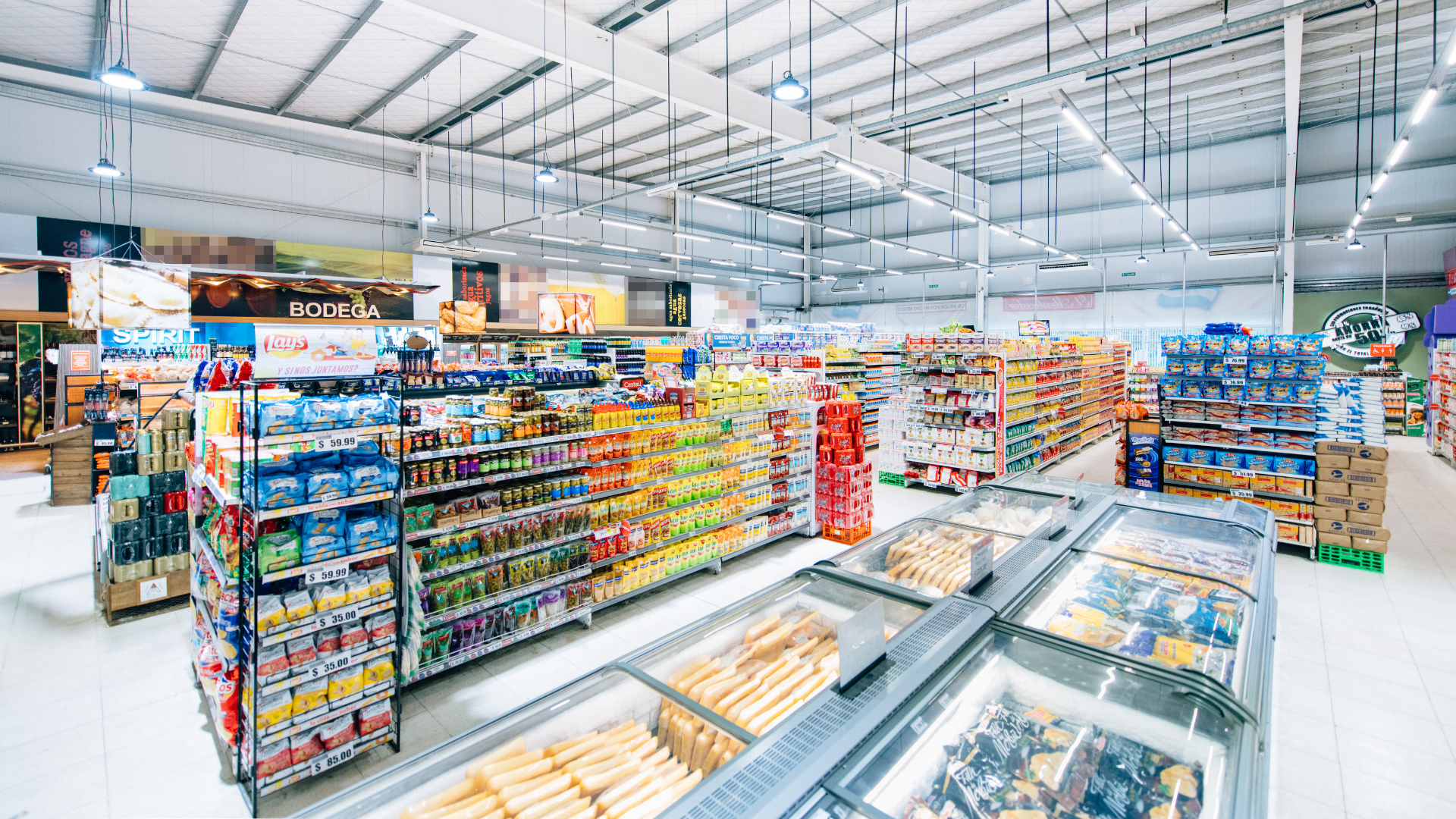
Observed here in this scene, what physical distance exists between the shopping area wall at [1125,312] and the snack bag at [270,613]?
16.7 m

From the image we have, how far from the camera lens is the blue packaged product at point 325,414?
2.85 m

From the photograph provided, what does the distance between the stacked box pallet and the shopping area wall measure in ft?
31.5

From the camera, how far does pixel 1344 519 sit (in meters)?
5.79

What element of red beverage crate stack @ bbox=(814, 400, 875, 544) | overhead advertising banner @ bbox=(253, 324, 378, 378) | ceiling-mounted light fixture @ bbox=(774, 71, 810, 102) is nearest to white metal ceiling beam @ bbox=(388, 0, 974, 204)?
ceiling-mounted light fixture @ bbox=(774, 71, 810, 102)

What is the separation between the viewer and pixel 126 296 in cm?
555

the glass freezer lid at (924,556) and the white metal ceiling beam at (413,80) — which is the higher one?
the white metal ceiling beam at (413,80)

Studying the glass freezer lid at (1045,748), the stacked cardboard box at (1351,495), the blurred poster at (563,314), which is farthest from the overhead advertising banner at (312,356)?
the blurred poster at (563,314)

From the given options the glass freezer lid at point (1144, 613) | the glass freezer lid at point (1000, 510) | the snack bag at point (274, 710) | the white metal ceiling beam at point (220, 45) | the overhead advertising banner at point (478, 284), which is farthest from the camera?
the overhead advertising banner at point (478, 284)

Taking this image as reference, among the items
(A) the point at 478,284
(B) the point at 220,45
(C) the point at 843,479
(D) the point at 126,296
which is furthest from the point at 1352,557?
(A) the point at 478,284

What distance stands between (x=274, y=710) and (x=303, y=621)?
1.29 ft

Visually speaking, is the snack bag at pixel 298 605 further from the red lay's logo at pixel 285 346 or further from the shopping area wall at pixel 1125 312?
the shopping area wall at pixel 1125 312

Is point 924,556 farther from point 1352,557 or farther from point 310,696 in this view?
point 1352,557

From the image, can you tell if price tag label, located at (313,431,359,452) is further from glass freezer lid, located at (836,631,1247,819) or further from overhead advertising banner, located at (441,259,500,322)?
overhead advertising banner, located at (441,259,500,322)

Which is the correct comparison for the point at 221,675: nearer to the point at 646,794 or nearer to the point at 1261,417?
the point at 646,794
